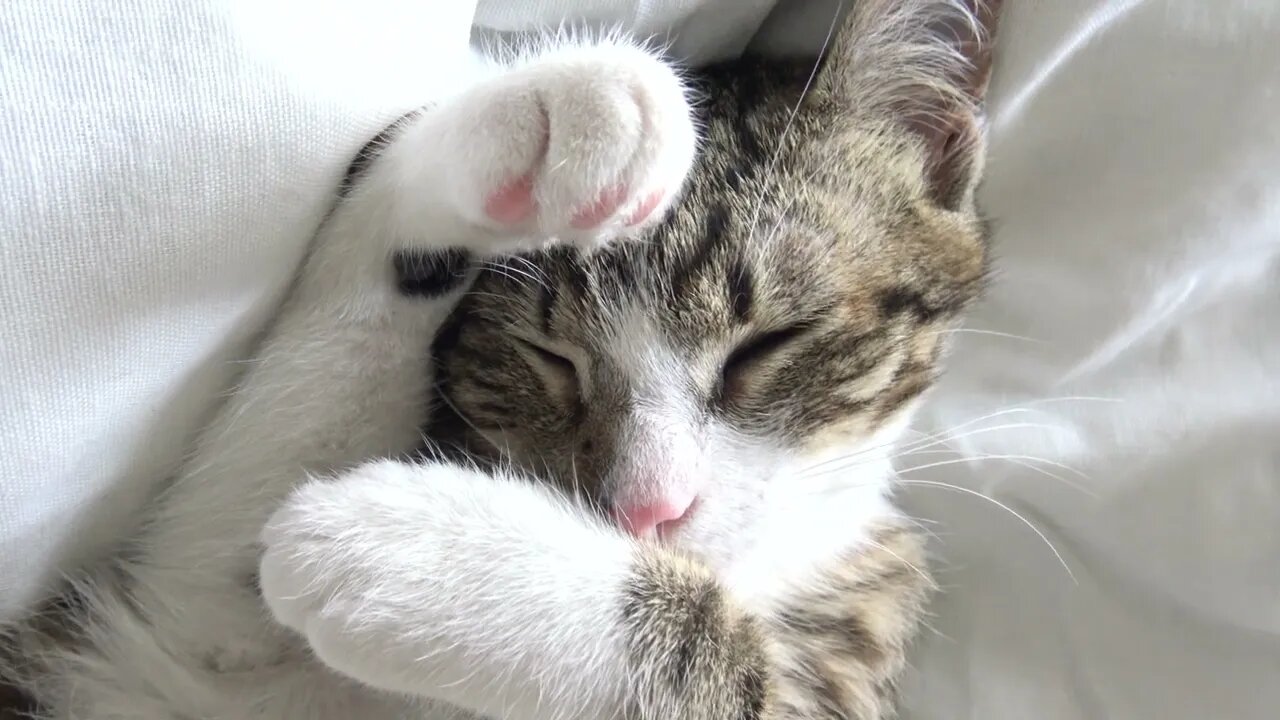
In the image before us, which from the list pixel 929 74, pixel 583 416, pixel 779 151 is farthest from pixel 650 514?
pixel 929 74

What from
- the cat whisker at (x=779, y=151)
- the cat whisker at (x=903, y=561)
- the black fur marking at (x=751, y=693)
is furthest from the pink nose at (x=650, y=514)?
the cat whisker at (x=903, y=561)

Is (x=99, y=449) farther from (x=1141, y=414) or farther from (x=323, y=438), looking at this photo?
(x=1141, y=414)

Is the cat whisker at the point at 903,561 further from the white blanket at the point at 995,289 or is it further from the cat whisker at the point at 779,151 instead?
the cat whisker at the point at 779,151

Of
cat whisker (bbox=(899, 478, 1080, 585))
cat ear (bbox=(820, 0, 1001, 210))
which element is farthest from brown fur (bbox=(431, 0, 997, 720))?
cat whisker (bbox=(899, 478, 1080, 585))

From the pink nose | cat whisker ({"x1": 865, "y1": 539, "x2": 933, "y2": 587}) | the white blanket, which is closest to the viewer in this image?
the white blanket

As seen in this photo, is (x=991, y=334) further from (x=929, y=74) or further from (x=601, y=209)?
(x=601, y=209)

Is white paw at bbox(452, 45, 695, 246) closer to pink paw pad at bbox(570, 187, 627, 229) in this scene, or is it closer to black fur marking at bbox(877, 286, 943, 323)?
pink paw pad at bbox(570, 187, 627, 229)

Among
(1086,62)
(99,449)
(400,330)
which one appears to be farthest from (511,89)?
(1086,62)
